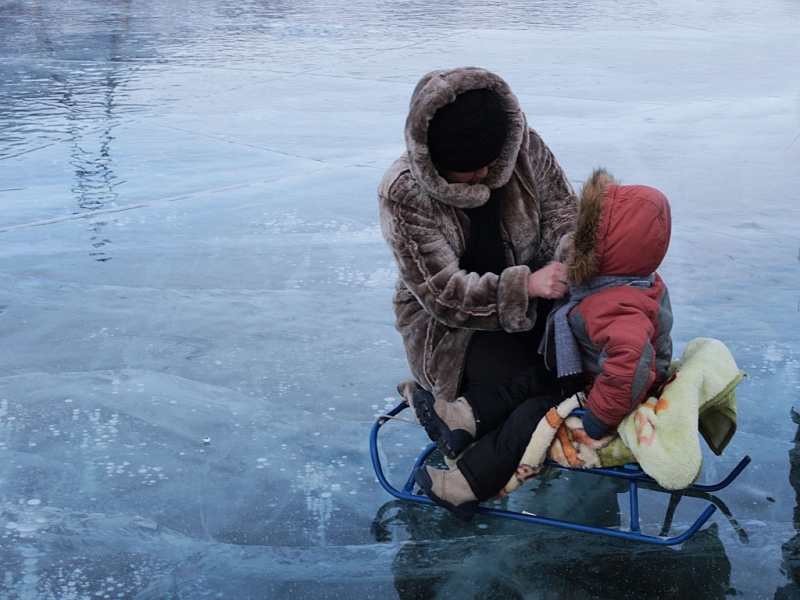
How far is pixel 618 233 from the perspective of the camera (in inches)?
91.8

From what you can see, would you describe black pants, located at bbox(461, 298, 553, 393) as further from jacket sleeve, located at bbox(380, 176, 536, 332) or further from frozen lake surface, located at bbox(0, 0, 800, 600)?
frozen lake surface, located at bbox(0, 0, 800, 600)

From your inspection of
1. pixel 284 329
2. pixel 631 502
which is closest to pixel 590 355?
pixel 631 502

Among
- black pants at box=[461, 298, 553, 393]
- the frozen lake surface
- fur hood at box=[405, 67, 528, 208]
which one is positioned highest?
fur hood at box=[405, 67, 528, 208]

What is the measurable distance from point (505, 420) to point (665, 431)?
0.46 m

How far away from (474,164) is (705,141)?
466 cm

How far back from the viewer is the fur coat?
249cm

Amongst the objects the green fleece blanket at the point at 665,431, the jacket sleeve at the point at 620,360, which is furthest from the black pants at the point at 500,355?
the jacket sleeve at the point at 620,360

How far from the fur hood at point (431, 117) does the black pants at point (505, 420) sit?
53 cm

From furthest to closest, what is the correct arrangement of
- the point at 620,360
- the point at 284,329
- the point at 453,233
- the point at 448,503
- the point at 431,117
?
the point at 284,329 < the point at 453,233 < the point at 448,503 < the point at 431,117 < the point at 620,360

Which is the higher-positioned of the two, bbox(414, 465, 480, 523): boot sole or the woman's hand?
the woman's hand

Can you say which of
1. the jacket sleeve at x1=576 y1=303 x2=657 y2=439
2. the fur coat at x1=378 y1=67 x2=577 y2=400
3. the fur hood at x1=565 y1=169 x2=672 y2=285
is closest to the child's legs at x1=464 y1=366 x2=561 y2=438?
the fur coat at x1=378 y1=67 x2=577 y2=400

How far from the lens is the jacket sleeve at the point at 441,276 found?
2551mm

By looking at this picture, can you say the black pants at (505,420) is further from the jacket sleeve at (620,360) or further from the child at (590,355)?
the jacket sleeve at (620,360)

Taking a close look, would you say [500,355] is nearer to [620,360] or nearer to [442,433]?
[442,433]
